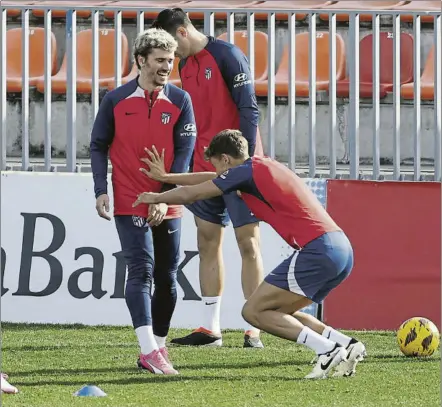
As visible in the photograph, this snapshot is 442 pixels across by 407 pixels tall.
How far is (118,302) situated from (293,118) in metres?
1.87

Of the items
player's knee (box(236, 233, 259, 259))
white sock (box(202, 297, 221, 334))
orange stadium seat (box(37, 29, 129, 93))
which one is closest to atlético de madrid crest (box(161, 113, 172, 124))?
player's knee (box(236, 233, 259, 259))

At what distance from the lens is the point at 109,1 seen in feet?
42.7

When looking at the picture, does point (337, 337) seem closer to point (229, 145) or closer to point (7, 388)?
point (229, 145)

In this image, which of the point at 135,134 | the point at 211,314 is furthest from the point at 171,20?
the point at 211,314

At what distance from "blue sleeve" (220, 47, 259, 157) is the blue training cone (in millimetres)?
2173

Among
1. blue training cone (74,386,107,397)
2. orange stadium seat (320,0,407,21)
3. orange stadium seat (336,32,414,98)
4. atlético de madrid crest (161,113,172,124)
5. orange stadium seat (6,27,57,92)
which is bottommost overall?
blue training cone (74,386,107,397)

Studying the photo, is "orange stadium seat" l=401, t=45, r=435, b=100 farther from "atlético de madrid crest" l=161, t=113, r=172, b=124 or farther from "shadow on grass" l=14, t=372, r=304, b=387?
"shadow on grass" l=14, t=372, r=304, b=387

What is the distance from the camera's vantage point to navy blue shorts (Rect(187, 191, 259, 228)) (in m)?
7.53

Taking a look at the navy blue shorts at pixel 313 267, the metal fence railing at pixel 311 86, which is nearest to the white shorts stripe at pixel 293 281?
the navy blue shorts at pixel 313 267

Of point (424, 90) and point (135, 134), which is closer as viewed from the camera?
point (135, 134)

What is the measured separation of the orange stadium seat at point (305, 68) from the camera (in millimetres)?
10094

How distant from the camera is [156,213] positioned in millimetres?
6367

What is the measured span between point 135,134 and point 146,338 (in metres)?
1.07

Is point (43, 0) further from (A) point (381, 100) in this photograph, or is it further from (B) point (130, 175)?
(B) point (130, 175)
